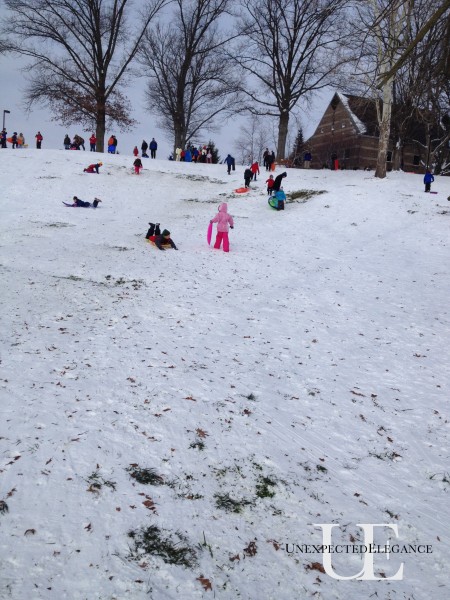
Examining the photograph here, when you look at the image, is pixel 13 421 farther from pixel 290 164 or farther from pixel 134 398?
pixel 290 164

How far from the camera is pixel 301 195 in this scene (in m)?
18.6

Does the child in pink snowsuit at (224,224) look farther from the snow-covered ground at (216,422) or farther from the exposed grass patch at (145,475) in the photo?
the exposed grass patch at (145,475)

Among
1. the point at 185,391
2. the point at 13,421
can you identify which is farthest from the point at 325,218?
the point at 13,421

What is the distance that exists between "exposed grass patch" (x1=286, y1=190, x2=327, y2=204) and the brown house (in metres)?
19.4

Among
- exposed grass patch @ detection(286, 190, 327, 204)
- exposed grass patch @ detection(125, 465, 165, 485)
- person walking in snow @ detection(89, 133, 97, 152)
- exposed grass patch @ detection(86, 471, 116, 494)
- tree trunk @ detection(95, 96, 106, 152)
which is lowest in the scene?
exposed grass patch @ detection(125, 465, 165, 485)

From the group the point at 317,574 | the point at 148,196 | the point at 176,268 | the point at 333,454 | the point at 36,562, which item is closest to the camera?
the point at 36,562

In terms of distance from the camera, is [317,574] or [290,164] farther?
[290,164]

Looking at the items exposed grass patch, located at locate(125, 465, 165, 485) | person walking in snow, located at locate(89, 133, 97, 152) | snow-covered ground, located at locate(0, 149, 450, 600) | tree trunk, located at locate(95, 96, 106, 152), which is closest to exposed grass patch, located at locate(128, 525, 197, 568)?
snow-covered ground, located at locate(0, 149, 450, 600)

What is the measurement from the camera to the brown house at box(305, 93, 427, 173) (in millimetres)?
37188

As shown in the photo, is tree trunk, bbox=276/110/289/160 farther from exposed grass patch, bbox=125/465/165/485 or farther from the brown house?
exposed grass patch, bbox=125/465/165/485

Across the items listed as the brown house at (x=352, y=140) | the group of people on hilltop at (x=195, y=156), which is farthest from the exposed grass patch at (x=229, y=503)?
the brown house at (x=352, y=140)

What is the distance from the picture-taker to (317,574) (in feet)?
8.83

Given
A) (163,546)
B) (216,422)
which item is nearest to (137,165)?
(216,422)

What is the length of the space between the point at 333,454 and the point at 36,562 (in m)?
2.74
